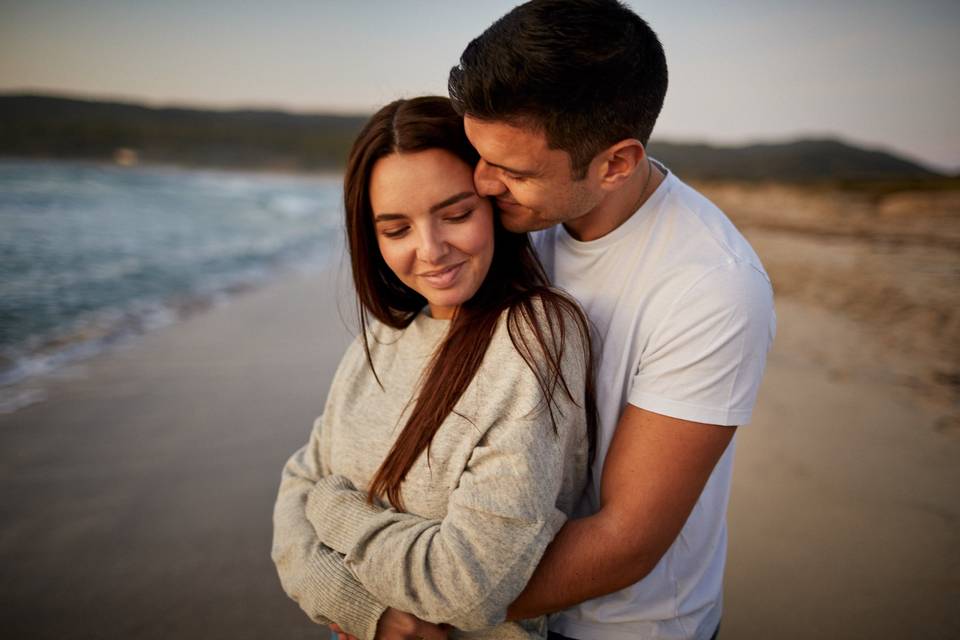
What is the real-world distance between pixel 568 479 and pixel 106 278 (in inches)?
344

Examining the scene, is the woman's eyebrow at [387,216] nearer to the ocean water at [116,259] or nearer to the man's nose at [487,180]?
the man's nose at [487,180]

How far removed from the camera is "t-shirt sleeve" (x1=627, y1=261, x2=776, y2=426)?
1.35 meters

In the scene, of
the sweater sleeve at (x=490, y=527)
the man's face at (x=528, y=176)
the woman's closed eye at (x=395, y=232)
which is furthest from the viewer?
the woman's closed eye at (x=395, y=232)

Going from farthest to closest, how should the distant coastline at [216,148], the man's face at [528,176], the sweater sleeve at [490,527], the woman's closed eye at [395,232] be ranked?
the distant coastline at [216,148], the woman's closed eye at [395,232], the man's face at [528,176], the sweater sleeve at [490,527]

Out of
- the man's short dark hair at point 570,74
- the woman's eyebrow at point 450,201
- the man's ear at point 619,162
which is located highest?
the man's short dark hair at point 570,74

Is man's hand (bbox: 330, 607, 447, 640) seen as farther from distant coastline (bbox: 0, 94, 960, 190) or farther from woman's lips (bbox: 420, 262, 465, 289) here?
distant coastline (bbox: 0, 94, 960, 190)

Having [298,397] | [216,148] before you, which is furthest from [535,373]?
[216,148]

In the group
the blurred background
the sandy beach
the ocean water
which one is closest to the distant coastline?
the ocean water

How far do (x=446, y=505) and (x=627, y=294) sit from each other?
71 centimetres

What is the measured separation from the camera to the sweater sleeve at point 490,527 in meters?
1.26

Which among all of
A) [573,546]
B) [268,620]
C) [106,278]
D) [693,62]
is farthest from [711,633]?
[106,278]

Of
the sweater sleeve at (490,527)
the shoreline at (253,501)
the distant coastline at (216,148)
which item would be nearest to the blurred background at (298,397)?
the shoreline at (253,501)

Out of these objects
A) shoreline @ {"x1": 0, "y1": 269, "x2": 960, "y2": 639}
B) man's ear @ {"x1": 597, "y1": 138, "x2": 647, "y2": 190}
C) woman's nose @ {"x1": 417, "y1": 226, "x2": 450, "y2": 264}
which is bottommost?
shoreline @ {"x1": 0, "y1": 269, "x2": 960, "y2": 639}

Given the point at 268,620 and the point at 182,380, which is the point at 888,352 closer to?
the point at 268,620
